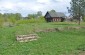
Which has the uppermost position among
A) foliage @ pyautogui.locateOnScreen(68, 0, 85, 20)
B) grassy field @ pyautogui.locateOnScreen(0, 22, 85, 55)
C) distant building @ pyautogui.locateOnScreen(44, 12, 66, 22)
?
foliage @ pyautogui.locateOnScreen(68, 0, 85, 20)

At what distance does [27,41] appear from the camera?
19.3 metres

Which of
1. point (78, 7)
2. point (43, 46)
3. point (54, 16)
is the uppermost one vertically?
point (78, 7)

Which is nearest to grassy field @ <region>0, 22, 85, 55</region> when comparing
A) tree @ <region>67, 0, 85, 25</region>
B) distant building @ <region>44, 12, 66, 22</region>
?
tree @ <region>67, 0, 85, 25</region>

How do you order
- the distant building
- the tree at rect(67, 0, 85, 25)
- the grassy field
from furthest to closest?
the distant building
the tree at rect(67, 0, 85, 25)
the grassy field

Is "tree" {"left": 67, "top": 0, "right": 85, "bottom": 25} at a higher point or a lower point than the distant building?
higher

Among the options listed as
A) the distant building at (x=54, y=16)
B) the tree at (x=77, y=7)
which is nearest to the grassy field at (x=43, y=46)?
the tree at (x=77, y=7)

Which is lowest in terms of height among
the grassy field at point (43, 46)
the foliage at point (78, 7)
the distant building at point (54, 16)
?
the grassy field at point (43, 46)

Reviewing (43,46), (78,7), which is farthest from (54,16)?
(43,46)

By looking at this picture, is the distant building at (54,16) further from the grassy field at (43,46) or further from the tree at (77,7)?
the grassy field at (43,46)

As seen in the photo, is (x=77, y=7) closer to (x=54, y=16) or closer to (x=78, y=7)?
(x=78, y=7)

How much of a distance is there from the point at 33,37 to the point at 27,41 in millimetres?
1360

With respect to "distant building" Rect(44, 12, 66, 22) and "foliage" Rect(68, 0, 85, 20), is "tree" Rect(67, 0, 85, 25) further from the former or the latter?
"distant building" Rect(44, 12, 66, 22)

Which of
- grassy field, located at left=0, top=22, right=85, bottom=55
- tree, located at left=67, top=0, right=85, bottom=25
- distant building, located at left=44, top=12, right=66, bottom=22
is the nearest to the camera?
grassy field, located at left=0, top=22, right=85, bottom=55

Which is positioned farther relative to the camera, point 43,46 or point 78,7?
point 78,7
